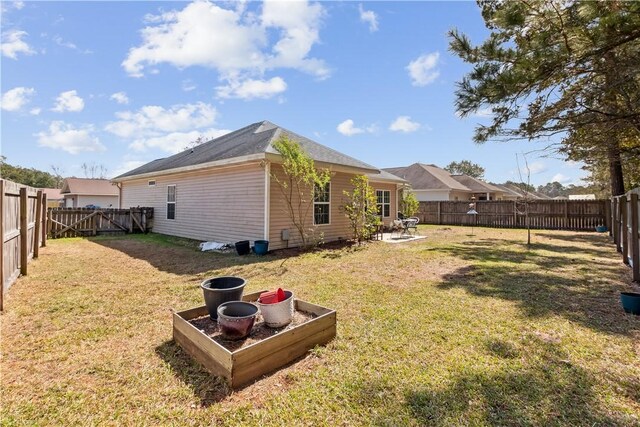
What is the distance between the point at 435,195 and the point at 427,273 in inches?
766

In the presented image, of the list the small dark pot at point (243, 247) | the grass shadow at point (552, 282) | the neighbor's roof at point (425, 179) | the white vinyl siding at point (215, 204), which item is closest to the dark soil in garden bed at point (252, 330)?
the grass shadow at point (552, 282)

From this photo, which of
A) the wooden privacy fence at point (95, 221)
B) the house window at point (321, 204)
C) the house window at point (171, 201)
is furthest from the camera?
the house window at point (171, 201)

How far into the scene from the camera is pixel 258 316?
3.41 metres

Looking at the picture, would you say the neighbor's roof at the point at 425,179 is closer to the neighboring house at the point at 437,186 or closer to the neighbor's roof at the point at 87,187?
the neighboring house at the point at 437,186

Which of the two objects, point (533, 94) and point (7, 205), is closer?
point (7, 205)

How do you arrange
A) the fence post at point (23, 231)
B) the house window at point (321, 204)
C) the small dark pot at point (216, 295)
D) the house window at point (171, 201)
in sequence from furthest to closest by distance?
the house window at point (171, 201), the house window at point (321, 204), the fence post at point (23, 231), the small dark pot at point (216, 295)

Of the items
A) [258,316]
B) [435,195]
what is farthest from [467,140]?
[435,195]

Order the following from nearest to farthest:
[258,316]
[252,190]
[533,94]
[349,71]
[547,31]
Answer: [258,316] → [547,31] → [533,94] → [252,190] → [349,71]

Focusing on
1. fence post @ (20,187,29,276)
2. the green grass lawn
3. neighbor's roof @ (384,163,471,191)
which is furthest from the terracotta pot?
neighbor's roof @ (384,163,471,191)

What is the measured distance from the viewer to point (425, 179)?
82.0 feet

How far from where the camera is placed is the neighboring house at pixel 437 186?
23.8 m

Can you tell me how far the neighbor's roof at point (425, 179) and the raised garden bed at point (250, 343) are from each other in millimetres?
22637

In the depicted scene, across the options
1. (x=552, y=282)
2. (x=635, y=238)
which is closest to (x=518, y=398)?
(x=552, y=282)

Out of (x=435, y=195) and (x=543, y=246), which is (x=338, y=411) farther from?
(x=435, y=195)
